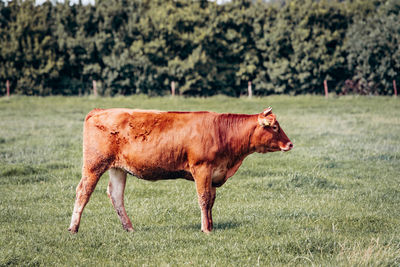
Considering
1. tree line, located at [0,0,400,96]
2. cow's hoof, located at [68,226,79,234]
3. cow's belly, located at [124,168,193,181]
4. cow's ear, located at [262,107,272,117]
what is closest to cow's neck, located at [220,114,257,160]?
cow's ear, located at [262,107,272,117]

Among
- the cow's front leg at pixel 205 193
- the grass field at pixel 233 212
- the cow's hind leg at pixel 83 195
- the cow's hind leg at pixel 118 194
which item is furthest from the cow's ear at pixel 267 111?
the cow's hind leg at pixel 83 195

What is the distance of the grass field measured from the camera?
670 cm

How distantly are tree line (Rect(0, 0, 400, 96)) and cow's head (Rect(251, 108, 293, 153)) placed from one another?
125 ft

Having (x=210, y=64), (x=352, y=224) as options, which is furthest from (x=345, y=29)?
(x=352, y=224)

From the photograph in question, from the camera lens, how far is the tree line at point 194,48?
45438mm

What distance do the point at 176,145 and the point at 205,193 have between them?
0.81 meters

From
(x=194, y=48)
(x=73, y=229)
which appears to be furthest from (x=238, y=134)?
(x=194, y=48)

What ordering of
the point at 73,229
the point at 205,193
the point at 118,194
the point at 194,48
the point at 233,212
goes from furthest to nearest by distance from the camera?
the point at 194,48, the point at 233,212, the point at 118,194, the point at 73,229, the point at 205,193

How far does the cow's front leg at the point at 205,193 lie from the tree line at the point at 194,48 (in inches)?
1511

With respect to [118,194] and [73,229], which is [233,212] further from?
[73,229]

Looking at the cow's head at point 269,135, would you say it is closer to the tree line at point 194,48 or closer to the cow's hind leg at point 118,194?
the cow's hind leg at point 118,194

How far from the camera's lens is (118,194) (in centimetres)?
804

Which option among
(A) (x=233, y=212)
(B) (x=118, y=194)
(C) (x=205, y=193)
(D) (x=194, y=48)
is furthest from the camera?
(D) (x=194, y=48)

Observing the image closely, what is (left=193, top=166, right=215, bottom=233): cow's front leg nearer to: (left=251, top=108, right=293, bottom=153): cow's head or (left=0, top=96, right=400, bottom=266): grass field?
(left=0, top=96, right=400, bottom=266): grass field
